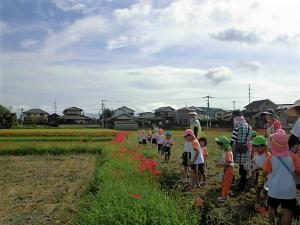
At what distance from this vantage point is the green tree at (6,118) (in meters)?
64.9

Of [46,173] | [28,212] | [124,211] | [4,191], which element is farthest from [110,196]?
[46,173]

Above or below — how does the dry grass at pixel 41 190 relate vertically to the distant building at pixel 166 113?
below

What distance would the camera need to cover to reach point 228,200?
7305mm

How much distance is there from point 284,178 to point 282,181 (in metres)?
0.05

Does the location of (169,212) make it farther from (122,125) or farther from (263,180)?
(122,125)

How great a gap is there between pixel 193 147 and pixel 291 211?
408 cm

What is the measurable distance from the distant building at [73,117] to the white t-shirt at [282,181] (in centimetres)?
8691

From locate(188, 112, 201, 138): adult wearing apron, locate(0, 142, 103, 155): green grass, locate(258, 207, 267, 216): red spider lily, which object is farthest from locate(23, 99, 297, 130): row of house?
locate(258, 207, 267, 216): red spider lily

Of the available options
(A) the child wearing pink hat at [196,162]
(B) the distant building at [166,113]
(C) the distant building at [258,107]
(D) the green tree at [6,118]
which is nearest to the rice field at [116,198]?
(A) the child wearing pink hat at [196,162]

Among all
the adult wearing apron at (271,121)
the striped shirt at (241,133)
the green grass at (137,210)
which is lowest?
the green grass at (137,210)

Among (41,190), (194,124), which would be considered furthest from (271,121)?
(41,190)

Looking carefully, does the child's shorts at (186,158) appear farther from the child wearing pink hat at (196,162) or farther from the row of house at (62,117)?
the row of house at (62,117)

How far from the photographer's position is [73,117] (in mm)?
96250

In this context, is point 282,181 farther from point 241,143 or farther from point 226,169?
point 241,143
